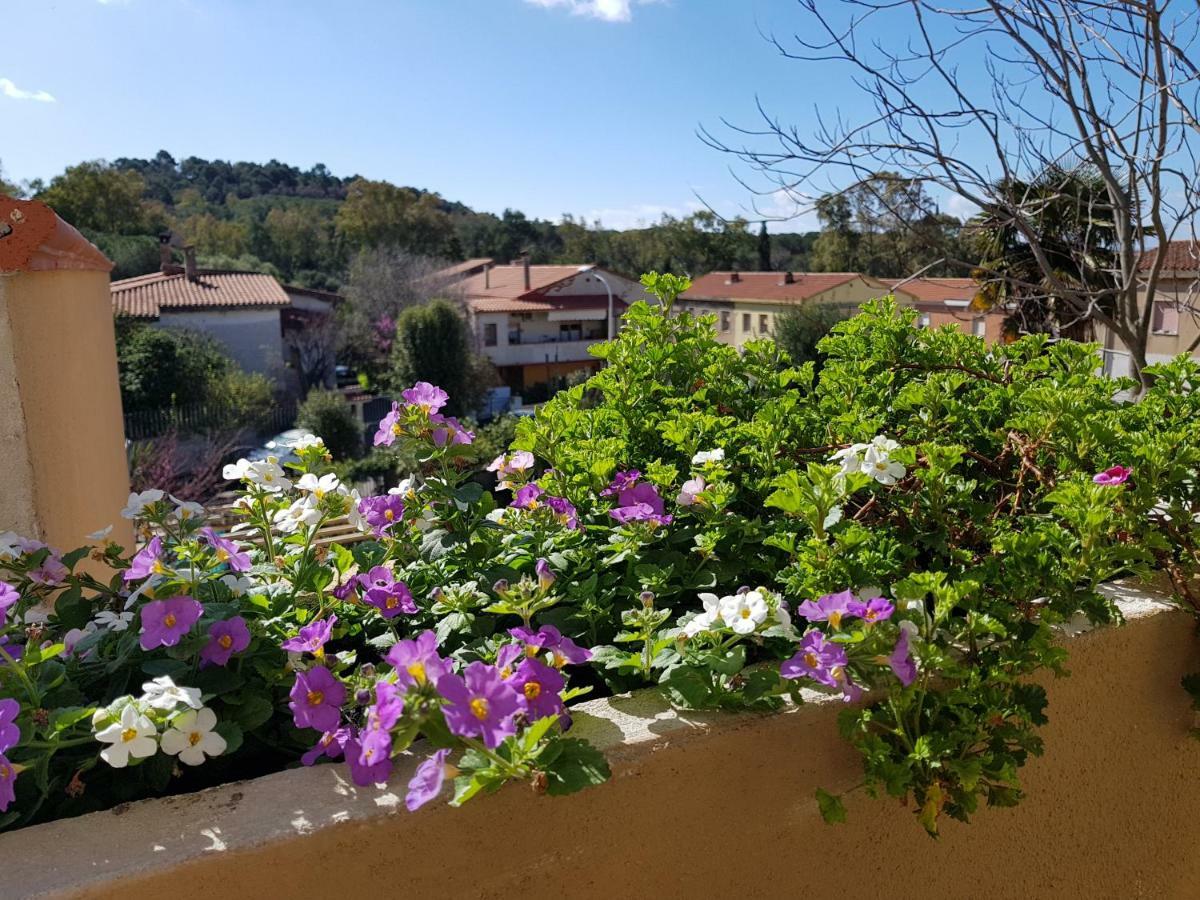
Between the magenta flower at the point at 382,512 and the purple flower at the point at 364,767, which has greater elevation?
the magenta flower at the point at 382,512

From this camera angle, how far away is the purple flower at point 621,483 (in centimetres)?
143

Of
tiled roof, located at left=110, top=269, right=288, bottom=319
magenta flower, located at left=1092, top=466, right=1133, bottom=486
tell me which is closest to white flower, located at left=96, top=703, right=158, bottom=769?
magenta flower, located at left=1092, top=466, right=1133, bottom=486

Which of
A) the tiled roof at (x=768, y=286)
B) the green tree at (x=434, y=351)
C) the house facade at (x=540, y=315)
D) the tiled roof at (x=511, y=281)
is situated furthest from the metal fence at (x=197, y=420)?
the tiled roof at (x=768, y=286)

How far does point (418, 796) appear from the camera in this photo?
2.70 feet

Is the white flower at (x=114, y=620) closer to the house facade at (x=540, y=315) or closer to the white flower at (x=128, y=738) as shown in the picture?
the white flower at (x=128, y=738)

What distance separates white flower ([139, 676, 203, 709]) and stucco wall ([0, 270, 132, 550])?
1.80 m

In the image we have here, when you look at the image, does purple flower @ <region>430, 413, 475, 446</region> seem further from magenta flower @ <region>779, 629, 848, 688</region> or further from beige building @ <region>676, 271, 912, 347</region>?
beige building @ <region>676, 271, 912, 347</region>

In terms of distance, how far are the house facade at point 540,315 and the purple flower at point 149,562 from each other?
28051 mm

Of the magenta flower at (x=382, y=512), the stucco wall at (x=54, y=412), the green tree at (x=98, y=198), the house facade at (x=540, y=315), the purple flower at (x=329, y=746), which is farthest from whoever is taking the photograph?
the green tree at (x=98, y=198)

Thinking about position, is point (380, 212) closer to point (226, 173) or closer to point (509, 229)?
point (509, 229)

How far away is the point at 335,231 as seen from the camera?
40.1 metres

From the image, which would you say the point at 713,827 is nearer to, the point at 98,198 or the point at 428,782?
the point at 428,782

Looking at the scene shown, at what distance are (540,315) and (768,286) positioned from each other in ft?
26.3

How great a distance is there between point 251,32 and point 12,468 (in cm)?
1571
